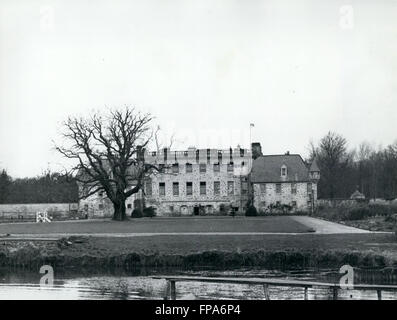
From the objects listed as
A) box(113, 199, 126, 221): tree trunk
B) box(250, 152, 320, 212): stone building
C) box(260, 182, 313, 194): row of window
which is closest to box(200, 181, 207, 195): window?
box(250, 152, 320, 212): stone building

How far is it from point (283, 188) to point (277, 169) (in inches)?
109

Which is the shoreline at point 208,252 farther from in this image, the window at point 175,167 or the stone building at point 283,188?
the window at point 175,167

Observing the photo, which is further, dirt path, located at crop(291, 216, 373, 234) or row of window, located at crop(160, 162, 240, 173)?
row of window, located at crop(160, 162, 240, 173)

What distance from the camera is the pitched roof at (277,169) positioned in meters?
70.2

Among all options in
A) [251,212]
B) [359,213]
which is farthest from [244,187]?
[359,213]

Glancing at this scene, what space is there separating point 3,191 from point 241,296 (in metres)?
71.8

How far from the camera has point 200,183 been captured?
7275 centimetres

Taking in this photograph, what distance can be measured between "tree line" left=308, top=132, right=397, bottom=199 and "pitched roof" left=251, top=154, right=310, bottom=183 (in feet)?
46.4

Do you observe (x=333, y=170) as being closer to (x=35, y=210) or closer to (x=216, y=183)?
(x=216, y=183)

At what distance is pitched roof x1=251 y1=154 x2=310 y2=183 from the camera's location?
70.2m

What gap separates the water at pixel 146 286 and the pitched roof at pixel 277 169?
47.1 m

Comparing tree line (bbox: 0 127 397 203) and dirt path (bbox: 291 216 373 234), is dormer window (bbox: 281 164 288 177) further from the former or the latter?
dirt path (bbox: 291 216 373 234)
